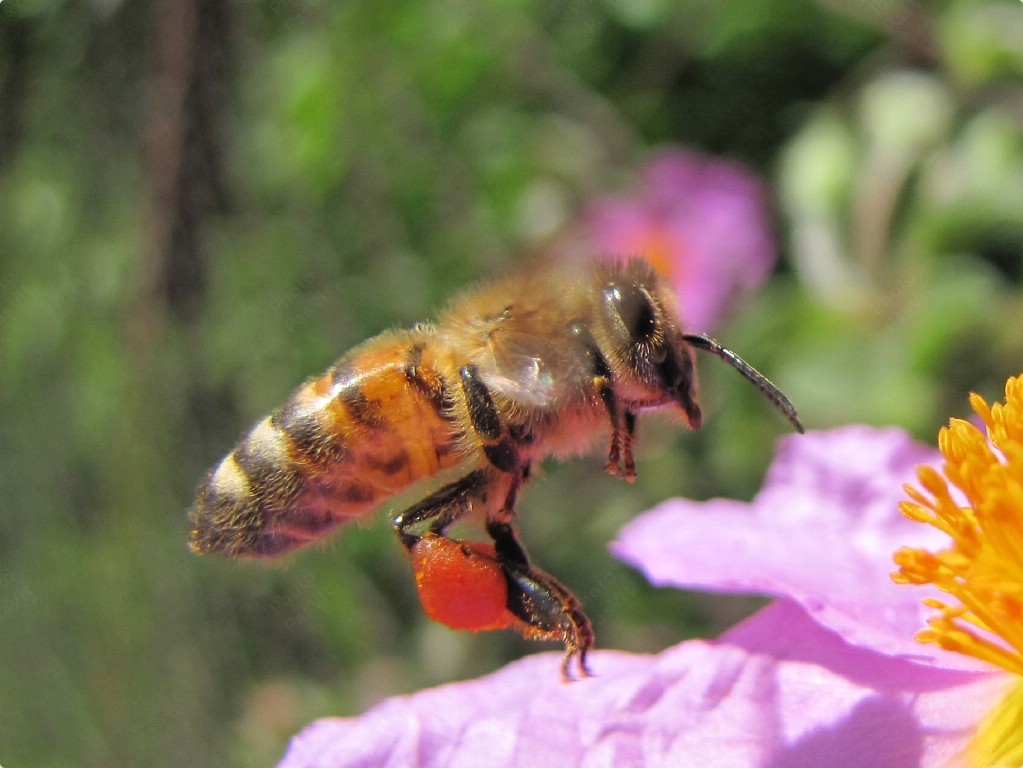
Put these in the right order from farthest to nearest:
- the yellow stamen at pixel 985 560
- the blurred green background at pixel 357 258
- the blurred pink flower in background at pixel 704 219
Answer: the blurred pink flower in background at pixel 704 219 < the blurred green background at pixel 357 258 < the yellow stamen at pixel 985 560

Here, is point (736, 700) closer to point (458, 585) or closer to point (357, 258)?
point (458, 585)

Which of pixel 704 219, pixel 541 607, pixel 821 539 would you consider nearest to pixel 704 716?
pixel 541 607

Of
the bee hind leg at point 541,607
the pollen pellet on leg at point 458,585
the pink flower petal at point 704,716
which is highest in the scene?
the pollen pellet on leg at point 458,585

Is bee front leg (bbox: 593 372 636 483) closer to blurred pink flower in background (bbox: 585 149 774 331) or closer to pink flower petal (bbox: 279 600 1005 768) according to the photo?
pink flower petal (bbox: 279 600 1005 768)

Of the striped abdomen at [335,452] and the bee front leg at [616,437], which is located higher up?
the striped abdomen at [335,452]

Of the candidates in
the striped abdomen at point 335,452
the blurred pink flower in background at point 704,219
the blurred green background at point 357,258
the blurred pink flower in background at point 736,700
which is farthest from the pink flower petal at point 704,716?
the blurred pink flower in background at point 704,219

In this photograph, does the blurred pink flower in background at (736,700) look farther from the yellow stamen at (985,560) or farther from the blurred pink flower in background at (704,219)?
the blurred pink flower in background at (704,219)
